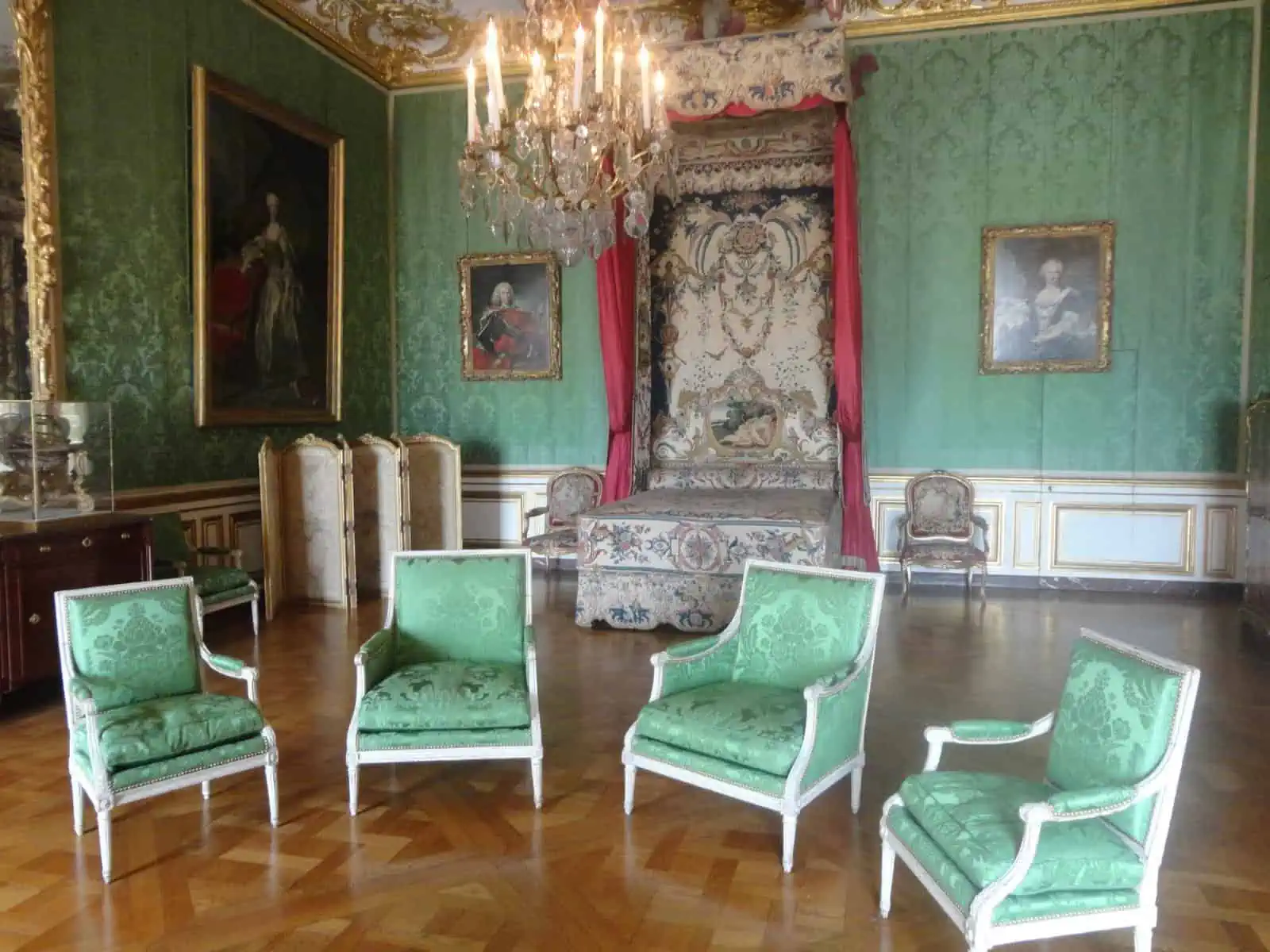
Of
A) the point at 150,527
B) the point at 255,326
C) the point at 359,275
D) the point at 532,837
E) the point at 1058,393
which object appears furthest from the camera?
the point at 359,275

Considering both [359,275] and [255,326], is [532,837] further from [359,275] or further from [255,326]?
[359,275]

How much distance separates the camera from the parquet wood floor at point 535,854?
2.52 metres

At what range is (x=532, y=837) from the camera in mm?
3059

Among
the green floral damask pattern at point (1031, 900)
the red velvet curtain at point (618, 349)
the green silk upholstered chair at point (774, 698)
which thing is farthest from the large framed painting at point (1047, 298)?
the green floral damask pattern at point (1031, 900)

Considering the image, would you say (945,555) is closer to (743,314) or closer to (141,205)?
(743,314)

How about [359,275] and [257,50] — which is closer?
[257,50]

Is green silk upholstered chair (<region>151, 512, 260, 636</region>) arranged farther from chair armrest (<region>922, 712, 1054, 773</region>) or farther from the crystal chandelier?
chair armrest (<region>922, 712, 1054, 773</region>)

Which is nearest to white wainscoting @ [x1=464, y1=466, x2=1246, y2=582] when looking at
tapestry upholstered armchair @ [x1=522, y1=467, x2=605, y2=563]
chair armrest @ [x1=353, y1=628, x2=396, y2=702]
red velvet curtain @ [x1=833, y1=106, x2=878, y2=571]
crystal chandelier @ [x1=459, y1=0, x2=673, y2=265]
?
red velvet curtain @ [x1=833, y1=106, x2=878, y2=571]

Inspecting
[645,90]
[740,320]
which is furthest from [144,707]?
[740,320]

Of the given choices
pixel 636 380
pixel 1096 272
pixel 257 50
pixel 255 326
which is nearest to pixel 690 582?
pixel 636 380

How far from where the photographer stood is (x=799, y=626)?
332 centimetres

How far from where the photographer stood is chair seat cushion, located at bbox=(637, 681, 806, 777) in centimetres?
289

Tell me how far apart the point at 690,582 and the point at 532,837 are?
2.72 metres

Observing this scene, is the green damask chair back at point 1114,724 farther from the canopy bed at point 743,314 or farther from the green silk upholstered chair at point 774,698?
the canopy bed at point 743,314
